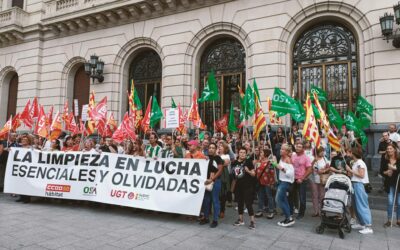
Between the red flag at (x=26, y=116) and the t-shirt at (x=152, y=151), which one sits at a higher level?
the red flag at (x=26, y=116)

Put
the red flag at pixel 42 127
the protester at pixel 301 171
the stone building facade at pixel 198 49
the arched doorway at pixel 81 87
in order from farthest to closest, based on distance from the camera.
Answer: the arched doorway at pixel 81 87 < the stone building facade at pixel 198 49 < the red flag at pixel 42 127 < the protester at pixel 301 171

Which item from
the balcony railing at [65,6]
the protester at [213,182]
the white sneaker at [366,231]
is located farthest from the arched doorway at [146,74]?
the white sneaker at [366,231]

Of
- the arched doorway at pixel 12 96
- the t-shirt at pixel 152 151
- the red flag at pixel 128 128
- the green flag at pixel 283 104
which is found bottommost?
the t-shirt at pixel 152 151

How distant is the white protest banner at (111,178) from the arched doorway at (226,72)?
23.7 feet

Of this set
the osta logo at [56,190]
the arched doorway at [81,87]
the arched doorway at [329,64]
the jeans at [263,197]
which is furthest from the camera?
the arched doorway at [81,87]

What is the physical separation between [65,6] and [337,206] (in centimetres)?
1855

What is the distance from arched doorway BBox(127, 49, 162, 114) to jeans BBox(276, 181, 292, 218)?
10.2 m

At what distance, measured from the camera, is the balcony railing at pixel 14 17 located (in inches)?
749

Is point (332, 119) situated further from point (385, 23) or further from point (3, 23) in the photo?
point (3, 23)

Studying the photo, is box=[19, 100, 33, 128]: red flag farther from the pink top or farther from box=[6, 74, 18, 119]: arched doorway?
box=[6, 74, 18, 119]: arched doorway

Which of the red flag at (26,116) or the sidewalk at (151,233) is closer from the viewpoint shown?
the sidewalk at (151,233)

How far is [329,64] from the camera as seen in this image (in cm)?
1269

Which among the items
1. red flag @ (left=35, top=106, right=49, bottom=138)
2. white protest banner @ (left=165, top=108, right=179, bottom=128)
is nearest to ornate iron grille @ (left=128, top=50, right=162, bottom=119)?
red flag @ (left=35, top=106, right=49, bottom=138)

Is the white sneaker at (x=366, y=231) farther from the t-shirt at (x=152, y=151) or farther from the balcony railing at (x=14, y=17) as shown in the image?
the balcony railing at (x=14, y=17)
